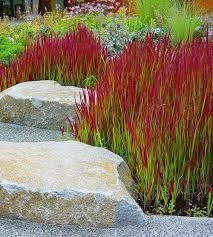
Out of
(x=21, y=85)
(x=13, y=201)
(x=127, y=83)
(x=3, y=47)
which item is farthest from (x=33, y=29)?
(x=13, y=201)

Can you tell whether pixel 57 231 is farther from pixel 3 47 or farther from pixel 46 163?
pixel 3 47

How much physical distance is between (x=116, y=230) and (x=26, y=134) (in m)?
2.10

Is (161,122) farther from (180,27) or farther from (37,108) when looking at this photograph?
(180,27)

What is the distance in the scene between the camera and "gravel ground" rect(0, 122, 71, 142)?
4.93 meters

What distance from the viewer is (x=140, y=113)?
371 cm

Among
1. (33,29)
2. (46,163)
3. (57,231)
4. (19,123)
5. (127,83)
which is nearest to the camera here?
(57,231)

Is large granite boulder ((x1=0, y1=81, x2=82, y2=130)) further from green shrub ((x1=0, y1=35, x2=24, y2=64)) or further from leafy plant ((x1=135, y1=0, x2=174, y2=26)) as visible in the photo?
leafy plant ((x1=135, y1=0, x2=174, y2=26))

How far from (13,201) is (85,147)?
2.42 ft

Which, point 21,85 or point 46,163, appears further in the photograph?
point 21,85

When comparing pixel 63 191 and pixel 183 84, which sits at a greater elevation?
pixel 183 84

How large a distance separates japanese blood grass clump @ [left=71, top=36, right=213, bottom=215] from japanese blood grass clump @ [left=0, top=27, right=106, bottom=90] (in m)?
2.16

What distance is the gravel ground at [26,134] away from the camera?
4.93 metres

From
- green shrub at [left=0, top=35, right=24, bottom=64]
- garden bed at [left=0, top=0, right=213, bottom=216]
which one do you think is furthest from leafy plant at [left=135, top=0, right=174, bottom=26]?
garden bed at [left=0, top=0, right=213, bottom=216]

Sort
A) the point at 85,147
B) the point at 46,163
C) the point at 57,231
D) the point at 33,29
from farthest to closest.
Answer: the point at 33,29, the point at 85,147, the point at 46,163, the point at 57,231
